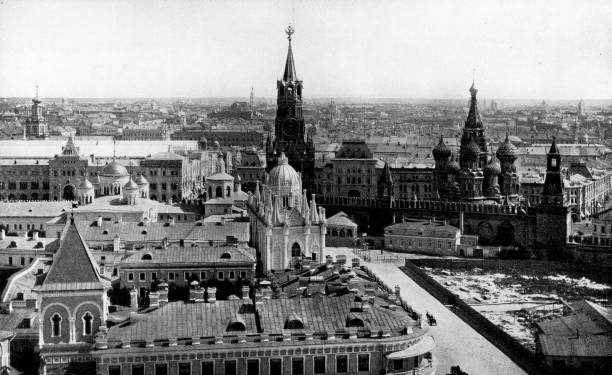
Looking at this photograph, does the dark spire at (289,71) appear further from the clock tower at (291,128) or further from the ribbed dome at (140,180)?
the ribbed dome at (140,180)

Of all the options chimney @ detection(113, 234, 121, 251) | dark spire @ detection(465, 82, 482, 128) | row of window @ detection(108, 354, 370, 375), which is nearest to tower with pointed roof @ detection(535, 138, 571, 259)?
dark spire @ detection(465, 82, 482, 128)

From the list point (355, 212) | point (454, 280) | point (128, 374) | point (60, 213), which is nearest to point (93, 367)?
point (128, 374)

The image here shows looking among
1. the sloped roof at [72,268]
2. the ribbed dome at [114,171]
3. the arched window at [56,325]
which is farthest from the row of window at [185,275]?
the ribbed dome at [114,171]

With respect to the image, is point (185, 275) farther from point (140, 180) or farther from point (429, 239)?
point (140, 180)

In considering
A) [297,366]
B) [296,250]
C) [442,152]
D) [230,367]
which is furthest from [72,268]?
[442,152]

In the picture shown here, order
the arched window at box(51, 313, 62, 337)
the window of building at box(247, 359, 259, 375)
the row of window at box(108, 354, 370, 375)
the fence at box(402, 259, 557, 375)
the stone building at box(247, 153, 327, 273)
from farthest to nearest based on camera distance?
the stone building at box(247, 153, 327, 273), the fence at box(402, 259, 557, 375), the arched window at box(51, 313, 62, 337), the window of building at box(247, 359, 259, 375), the row of window at box(108, 354, 370, 375)

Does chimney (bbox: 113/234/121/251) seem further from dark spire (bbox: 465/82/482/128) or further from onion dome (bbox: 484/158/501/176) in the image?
dark spire (bbox: 465/82/482/128)

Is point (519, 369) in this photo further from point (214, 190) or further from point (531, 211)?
point (214, 190)
